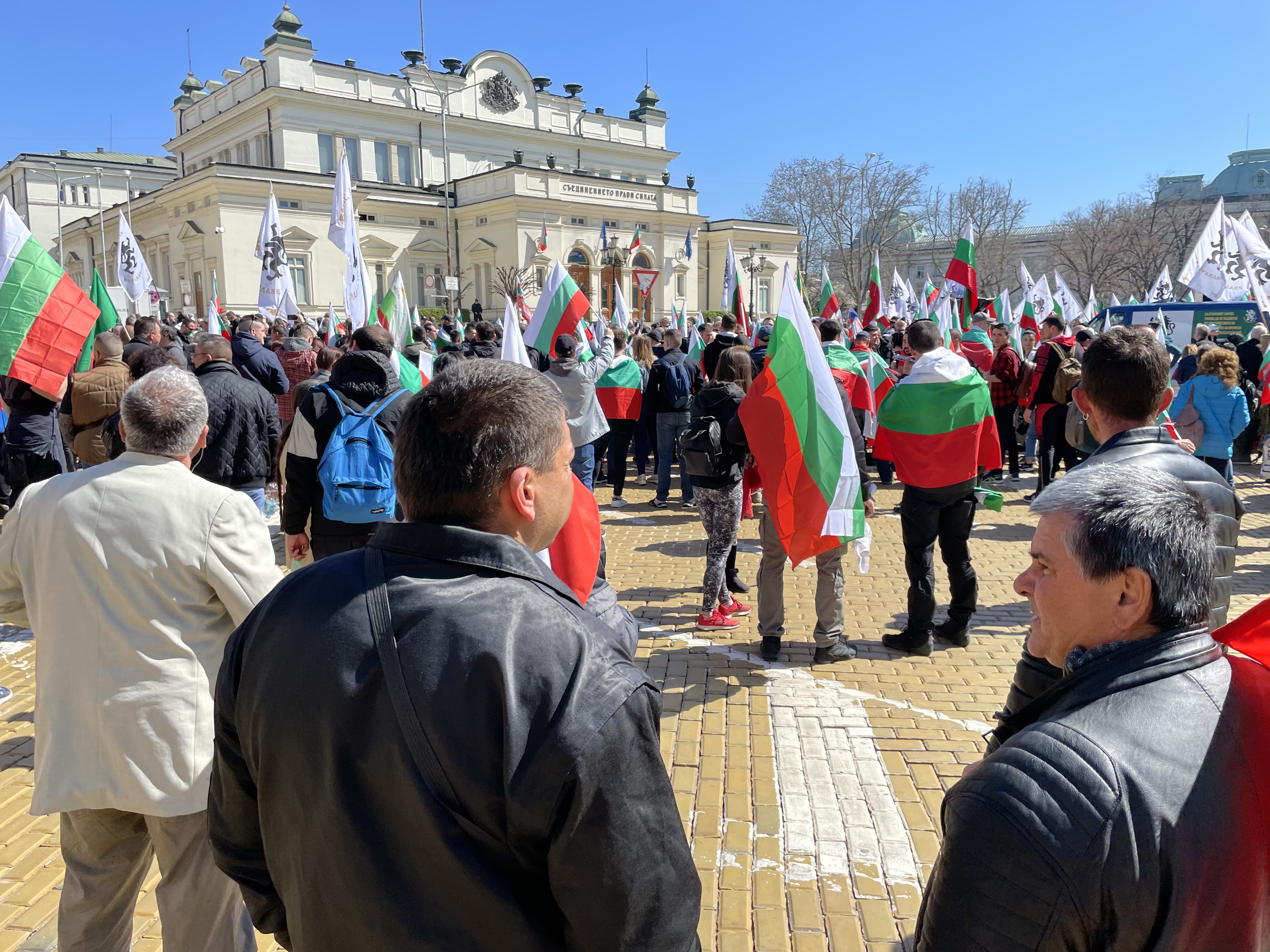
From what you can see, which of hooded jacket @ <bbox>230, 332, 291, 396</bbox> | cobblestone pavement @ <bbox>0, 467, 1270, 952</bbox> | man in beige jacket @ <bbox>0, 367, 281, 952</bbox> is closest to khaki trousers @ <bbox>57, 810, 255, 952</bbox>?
man in beige jacket @ <bbox>0, 367, 281, 952</bbox>

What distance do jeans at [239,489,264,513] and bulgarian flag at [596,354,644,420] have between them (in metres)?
4.87

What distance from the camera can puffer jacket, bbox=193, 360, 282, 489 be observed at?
593cm

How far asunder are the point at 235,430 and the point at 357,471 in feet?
7.04

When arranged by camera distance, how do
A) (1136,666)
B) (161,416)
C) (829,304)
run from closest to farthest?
(1136,666)
(161,416)
(829,304)

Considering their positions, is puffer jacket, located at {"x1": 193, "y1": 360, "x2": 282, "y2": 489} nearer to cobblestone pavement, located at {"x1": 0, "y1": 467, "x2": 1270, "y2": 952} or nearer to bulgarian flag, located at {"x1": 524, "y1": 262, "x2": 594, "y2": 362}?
cobblestone pavement, located at {"x1": 0, "y1": 467, "x2": 1270, "y2": 952}

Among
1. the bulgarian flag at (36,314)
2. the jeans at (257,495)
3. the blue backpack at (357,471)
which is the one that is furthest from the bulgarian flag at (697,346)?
the blue backpack at (357,471)

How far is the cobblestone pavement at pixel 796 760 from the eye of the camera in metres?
3.36

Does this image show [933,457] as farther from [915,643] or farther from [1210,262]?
[1210,262]

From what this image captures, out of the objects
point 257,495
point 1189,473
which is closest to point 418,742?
point 1189,473

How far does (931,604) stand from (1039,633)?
4431 millimetres

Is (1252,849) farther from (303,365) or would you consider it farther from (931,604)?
(303,365)

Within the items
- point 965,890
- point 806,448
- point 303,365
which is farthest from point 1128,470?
point 303,365

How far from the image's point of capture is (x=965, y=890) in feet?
4.38

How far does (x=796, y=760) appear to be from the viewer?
4543mm
